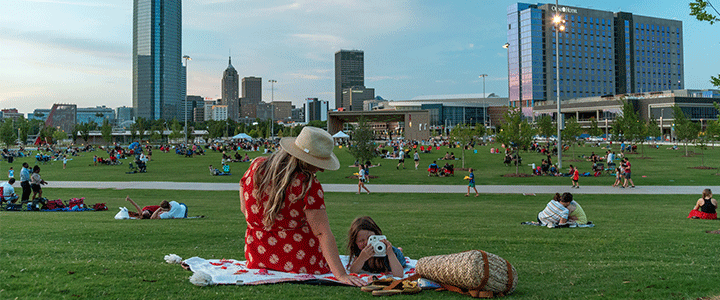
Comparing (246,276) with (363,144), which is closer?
(246,276)

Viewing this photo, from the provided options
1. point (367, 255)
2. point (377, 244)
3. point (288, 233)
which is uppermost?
point (288, 233)

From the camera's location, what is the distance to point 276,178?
14.3 ft

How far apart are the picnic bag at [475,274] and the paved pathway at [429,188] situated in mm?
17423

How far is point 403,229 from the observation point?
10023 millimetres

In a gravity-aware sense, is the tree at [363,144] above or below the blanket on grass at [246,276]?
above

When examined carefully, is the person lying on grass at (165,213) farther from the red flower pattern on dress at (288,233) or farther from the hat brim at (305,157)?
the hat brim at (305,157)

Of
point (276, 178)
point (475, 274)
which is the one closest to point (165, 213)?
point (276, 178)

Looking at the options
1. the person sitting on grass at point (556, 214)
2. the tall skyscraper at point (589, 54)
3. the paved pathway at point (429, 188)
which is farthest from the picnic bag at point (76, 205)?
the tall skyscraper at point (589, 54)

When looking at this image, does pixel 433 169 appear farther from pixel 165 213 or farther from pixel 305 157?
pixel 305 157

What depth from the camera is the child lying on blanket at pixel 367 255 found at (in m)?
5.27

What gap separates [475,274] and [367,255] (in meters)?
1.19

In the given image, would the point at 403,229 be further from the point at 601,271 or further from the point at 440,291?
the point at 440,291

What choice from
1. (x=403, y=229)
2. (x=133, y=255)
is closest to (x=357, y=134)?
(x=403, y=229)

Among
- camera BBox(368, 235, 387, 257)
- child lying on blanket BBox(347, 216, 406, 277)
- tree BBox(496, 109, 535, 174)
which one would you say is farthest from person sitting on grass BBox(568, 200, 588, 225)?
tree BBox(496, 109, 535, 174)
